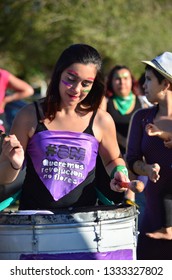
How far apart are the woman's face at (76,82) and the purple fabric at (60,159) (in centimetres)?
18

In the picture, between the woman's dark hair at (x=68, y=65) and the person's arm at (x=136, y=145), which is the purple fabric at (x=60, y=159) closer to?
the woman's dark hair at (x=68, y=65)

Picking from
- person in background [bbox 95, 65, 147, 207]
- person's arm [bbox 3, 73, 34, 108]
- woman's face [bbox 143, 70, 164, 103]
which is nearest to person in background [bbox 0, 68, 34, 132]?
person's arm [bbox 3, 73, 34, 108]

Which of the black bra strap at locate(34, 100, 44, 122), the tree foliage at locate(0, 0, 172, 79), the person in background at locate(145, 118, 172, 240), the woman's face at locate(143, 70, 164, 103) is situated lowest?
the person in background at locate(145, 118, 172, 240)

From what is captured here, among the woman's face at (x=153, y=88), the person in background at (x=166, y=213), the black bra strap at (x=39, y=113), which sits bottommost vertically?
the person in background at (x=166, y=213)

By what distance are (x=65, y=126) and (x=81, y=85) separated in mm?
216

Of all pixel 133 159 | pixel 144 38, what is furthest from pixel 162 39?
pixel 133 159

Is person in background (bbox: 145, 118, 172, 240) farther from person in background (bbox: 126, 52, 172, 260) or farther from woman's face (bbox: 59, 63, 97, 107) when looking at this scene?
woman's face (bbox: 59, 63, 97, 107)

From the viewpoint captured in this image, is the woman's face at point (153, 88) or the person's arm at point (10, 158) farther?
the woman's face at point (153, 88)

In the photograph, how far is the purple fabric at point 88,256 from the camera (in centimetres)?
320

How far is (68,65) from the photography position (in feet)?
11.9

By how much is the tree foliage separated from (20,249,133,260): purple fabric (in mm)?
25387

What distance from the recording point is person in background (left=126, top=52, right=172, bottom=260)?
4.08 meters

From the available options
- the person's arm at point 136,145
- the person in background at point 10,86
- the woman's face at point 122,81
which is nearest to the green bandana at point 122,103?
the woman's face at point 122,81

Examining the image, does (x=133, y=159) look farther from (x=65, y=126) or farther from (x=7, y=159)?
(x=7, y=159)
